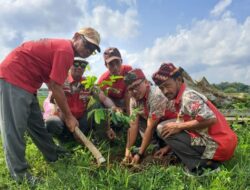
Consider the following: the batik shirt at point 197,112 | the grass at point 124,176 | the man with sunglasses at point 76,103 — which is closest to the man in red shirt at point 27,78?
the grass at point 124,176

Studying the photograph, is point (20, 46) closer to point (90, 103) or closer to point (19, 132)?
point (19, 132)

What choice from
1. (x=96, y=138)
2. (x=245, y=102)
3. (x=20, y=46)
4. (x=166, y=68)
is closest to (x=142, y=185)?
(x=166, y=68)

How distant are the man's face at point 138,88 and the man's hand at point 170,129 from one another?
1.88 feet

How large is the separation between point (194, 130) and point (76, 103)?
2043mm

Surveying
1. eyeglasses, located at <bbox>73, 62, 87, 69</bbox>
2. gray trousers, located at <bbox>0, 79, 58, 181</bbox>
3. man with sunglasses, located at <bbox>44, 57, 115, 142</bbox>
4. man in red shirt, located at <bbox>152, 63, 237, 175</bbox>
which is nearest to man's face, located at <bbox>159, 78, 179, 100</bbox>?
man in red shirt, located at <bbox>152, 63, 237, 175</bbox>

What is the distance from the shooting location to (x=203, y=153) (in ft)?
13.7

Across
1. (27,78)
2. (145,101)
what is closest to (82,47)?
(27,78)

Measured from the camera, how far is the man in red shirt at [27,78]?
418cm

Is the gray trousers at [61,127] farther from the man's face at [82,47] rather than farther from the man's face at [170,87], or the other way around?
the man's face at [170,87]

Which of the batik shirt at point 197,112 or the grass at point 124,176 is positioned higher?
the batik shirt at point 197,112

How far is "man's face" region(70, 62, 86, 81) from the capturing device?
5164mm

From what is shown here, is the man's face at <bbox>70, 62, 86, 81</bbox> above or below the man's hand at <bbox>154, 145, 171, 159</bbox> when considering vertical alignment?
above

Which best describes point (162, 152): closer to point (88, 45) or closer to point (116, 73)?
point (116, 73)

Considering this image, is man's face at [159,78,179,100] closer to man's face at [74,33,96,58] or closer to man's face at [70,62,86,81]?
man's face at [74,33,96,58]
